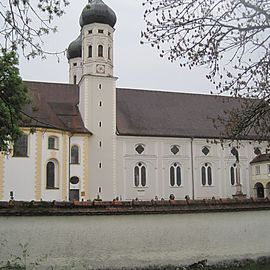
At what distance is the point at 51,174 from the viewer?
31.4 m

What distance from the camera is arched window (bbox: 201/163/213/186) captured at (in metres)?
37.7

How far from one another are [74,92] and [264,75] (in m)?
30.4

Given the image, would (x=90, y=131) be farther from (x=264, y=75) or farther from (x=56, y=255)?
(x=264, y=75)

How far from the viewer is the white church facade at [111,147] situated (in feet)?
102

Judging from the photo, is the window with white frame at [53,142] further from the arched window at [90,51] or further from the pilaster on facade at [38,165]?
the arched window at [90,51]

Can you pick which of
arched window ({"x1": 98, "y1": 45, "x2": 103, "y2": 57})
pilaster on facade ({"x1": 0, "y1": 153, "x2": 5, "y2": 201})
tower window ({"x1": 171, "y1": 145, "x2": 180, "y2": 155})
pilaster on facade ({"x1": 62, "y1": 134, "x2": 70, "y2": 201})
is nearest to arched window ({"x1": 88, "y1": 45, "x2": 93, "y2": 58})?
arched window ({"x1": 98, "y1": 45, "x2": 103, "y2": 57})

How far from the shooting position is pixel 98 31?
3691 centimetres

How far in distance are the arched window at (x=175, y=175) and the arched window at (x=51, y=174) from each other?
33.0 ft

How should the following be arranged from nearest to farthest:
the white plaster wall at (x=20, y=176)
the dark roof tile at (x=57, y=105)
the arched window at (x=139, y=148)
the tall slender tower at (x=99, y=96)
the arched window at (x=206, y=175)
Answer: the white plaster wall at (x=20, y=176) < the dark roof tile at (x=57, y=105) < the tall slender tower at (x=99, y=96) < the arched window at (x=139, y=148) < the arched window at (x=206, y=175)

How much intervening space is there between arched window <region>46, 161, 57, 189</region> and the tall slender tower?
3163 mm

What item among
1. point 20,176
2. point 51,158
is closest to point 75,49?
point 51,158

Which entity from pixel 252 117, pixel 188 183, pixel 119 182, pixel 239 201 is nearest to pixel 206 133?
pixel 188 183

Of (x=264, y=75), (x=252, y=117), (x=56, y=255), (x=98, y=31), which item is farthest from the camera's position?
(x=98, y=31)

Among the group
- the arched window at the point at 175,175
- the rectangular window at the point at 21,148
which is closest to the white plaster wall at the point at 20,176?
the rectangular window at the point at 21,148
